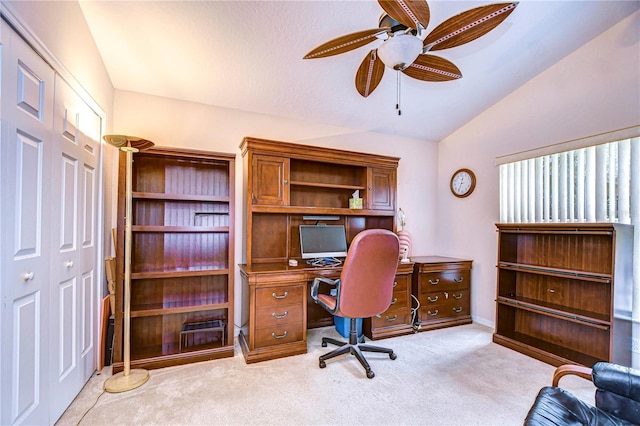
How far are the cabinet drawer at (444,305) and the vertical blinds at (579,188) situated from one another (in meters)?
1.09

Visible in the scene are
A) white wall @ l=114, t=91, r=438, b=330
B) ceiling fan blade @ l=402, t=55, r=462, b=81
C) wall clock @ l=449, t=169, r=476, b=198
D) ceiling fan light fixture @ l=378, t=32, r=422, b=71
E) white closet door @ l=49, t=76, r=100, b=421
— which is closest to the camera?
ceiling fan light fixture @ l=378, t=32, r=422, b=71

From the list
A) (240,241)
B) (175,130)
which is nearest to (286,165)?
(240,241)

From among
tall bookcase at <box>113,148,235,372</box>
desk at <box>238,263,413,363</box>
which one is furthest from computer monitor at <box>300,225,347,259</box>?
tall bookcase at <box>113,148,235,372</box>

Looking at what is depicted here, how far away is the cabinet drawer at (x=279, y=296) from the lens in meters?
2.54

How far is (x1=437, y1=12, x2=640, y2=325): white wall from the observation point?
243 centimetres

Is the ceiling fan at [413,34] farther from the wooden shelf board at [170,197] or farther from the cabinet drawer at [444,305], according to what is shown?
the cabinet drawer at [444,305]

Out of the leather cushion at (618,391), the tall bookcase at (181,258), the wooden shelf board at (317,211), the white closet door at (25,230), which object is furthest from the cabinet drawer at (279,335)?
the leather cushion at (618,391)

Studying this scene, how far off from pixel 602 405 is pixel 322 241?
239 centimetres

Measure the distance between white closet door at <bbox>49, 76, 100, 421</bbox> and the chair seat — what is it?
2.54 meters

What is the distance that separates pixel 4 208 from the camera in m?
1.28

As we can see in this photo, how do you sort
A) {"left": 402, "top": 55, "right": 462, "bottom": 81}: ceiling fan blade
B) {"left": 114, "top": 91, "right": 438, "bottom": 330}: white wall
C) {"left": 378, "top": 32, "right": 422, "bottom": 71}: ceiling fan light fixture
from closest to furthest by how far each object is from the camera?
{"left": 378, "top": 32, "right": 422, "bottom": 71}: ceiling fan light fixture → {"left": 402, "top": 55, "right": 462, "bottom": 81}: ceiling fan blade → {"left": 114, "top": 91, "right": 438, "bottom": 330}: white wall

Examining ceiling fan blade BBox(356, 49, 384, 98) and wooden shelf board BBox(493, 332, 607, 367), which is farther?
wooden shelf board BBox(493, 332, 607, 367)

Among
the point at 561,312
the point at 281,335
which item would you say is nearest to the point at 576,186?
the point at 561,312

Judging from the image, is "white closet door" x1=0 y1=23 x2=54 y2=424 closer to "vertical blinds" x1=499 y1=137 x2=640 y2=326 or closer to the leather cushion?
the leather cushion
